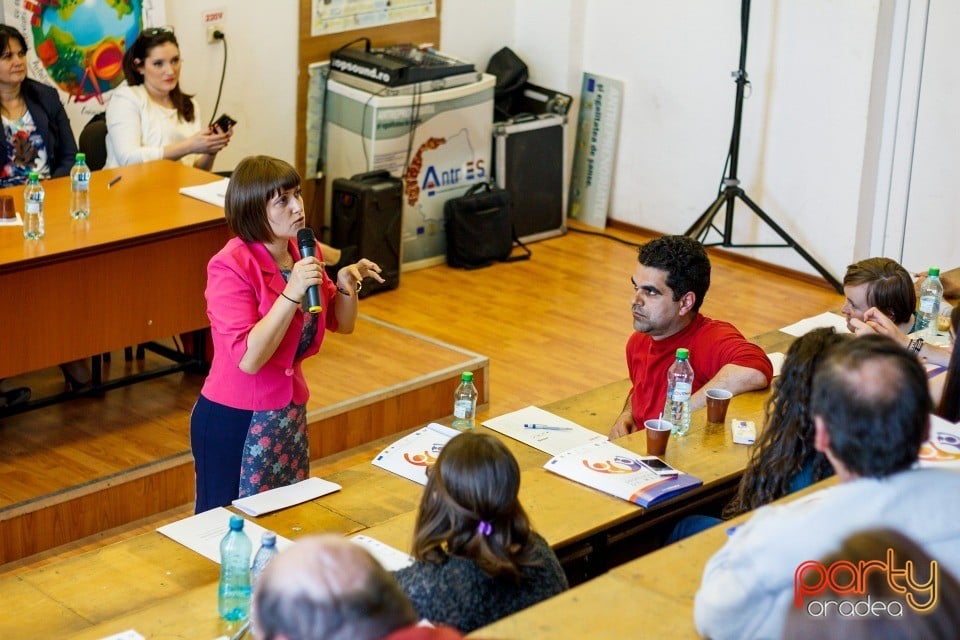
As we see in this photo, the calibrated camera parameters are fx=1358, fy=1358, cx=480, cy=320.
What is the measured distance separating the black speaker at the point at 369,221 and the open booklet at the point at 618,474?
3.28m

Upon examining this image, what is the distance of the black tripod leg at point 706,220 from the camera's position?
6.90 meters

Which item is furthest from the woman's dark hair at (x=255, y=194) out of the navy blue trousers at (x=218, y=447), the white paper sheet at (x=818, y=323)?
the white paper sheet at (x=818, y=323)

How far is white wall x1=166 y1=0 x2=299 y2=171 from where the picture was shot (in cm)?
631

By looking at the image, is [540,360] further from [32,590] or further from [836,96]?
[32,590]

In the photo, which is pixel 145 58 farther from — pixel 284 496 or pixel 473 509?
pixel 473 509

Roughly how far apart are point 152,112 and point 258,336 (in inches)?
99.3

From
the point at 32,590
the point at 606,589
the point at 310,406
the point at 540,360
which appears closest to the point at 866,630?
the point at 606,589

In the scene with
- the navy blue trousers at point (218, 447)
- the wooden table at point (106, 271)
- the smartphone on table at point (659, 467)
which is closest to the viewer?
the smartphone on table at point (659, 467)

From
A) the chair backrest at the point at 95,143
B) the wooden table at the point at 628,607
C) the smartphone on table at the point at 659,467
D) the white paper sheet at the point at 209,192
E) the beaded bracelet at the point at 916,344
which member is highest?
the chair backrest at the point at 95,143

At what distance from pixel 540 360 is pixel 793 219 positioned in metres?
1.87

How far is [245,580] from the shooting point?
8.72ft

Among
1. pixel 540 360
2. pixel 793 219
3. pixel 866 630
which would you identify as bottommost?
pixel 540 360

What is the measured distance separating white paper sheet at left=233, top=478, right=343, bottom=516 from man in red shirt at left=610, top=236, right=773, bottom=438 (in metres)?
0.86

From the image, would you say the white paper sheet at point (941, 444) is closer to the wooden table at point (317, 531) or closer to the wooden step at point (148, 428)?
the wooden table at point (317, 531)
